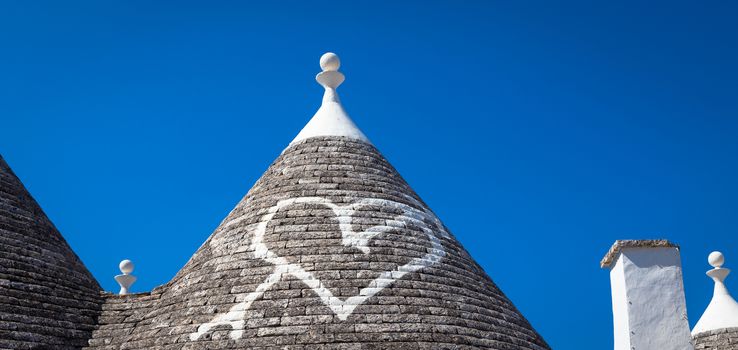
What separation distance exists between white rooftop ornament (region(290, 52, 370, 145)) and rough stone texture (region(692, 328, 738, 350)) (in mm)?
7286

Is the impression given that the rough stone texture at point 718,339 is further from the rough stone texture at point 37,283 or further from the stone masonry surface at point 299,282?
the rough stone texture at point 37,283

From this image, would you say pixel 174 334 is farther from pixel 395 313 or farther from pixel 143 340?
pixel 395 313

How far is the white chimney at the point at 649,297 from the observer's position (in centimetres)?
1038

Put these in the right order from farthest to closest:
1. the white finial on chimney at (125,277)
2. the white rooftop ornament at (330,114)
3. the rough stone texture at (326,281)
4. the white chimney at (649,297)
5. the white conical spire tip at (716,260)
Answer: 1. the white conical spire tip at (716,260)
2. the white finial on chimney at (125,277)
3. the white rooftop ornament at (330,114)
4. the white chimney at (649,297)
5. the rough stone texture at (326,281)

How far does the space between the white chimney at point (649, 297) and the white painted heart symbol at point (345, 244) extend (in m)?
2.02

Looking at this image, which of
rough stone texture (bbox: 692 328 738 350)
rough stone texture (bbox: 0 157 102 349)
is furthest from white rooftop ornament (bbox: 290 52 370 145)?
rough stone texture (bbox: 692 328 738 350)

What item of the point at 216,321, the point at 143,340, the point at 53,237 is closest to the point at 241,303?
the point at 216,321

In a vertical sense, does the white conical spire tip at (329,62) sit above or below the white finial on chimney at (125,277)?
above

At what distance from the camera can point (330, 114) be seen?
1345 cm

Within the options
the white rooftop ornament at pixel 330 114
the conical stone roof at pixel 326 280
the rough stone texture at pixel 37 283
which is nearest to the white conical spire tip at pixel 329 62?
the white rooftop ornament at pixel 330 114

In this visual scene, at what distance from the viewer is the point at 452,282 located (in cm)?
1121

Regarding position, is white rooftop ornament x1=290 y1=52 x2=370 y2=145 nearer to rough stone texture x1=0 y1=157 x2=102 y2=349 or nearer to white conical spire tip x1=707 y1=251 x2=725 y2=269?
rough stone texture x1=0 y1=157 x2=102 y2=349

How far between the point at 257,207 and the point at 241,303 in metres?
1.75

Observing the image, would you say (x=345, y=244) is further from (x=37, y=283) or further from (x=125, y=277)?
(x=125, y=277)
